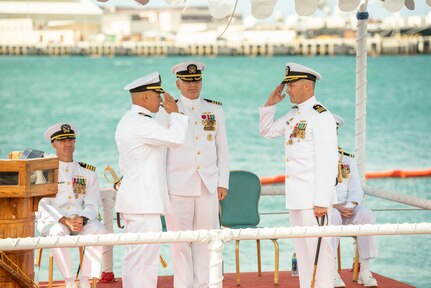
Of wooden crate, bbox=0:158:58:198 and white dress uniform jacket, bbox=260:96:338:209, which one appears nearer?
wooden crate, bbox=0:158:58:198

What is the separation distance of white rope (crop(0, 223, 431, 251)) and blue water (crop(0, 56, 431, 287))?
4650mm

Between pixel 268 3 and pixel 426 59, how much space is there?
11867cm

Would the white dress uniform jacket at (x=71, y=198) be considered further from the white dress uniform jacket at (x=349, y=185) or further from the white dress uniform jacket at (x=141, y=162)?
the white dress uniform jacket at (x=349, y=185)

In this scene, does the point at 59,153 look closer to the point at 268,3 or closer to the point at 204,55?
the point at 268,3

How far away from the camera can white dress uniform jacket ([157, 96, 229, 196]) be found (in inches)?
319

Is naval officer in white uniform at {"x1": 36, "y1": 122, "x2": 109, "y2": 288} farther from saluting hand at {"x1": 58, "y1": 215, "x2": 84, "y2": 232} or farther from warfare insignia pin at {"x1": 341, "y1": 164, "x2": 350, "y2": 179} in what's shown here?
warfare insignia pin at {"x1": 341, "y1": 164, "x2": 350, "y2": 179}

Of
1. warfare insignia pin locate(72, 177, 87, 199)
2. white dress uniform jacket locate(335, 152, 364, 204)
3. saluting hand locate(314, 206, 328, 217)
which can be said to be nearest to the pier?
white dress uniform jacket locate(335, 152, 364, 204)

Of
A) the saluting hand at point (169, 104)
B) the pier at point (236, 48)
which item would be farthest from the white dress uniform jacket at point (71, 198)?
the pier at point (236, 48)

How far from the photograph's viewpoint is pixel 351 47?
129125mm

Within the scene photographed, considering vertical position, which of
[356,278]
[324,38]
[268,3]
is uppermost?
[324,38]

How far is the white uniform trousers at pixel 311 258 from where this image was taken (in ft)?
25.0

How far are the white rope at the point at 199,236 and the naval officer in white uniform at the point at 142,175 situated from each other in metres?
1.58

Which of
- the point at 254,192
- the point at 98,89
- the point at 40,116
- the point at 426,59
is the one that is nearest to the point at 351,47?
the point at 426,59

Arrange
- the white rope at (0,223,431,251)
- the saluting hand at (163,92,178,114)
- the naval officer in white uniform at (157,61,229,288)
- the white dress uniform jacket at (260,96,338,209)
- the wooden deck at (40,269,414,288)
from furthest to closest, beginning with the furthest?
1. the wooden deck at (40,269,414,288)
2. the naval officer in white uniform at (157,61,229,288)
3. the white dress uniform jacket at (260,96,338,209)
4. the saluting hand at (163,92,178,114)
5. the white rope at (0,223,431,251)
